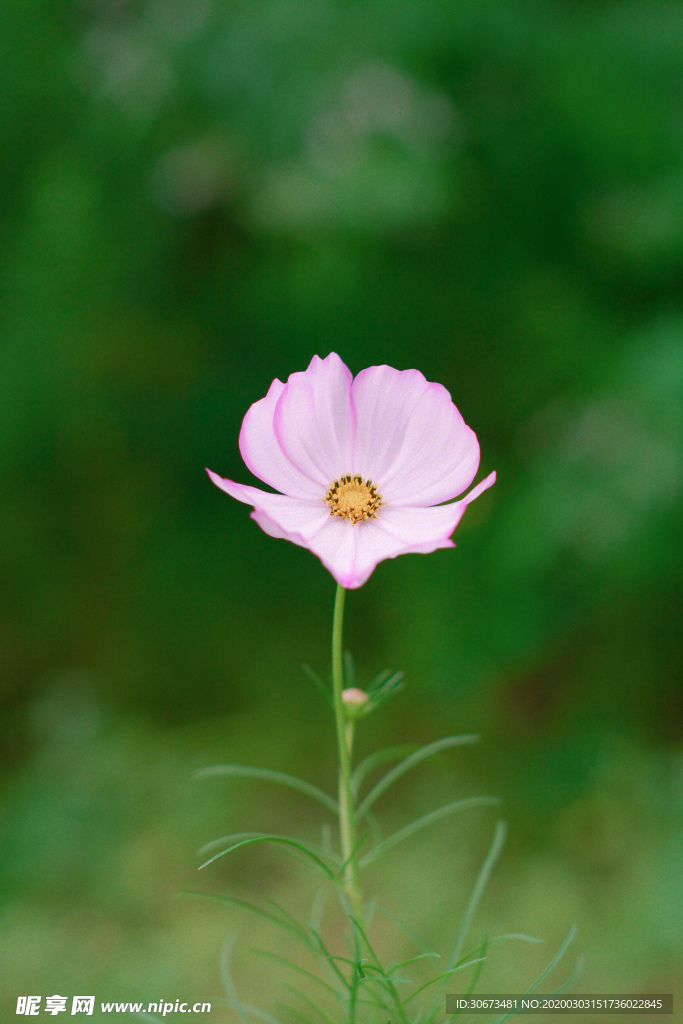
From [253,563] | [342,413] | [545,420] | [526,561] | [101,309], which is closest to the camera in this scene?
[342,413]

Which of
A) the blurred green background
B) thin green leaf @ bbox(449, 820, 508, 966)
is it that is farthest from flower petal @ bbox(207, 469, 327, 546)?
the blurred green background

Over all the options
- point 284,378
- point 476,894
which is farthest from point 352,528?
point 284,378

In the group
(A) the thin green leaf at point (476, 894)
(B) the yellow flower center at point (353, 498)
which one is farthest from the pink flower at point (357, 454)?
(A) the thin green leaf at point (476, 894)

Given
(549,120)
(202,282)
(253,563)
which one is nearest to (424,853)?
(253,563)

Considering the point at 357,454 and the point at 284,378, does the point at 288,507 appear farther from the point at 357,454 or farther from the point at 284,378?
the point at 284,378

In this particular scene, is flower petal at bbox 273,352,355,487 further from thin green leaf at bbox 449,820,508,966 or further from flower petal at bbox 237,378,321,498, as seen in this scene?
thin green leaf at bbox 449,820,508,966

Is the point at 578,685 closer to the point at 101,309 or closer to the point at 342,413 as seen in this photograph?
the point at 101,309

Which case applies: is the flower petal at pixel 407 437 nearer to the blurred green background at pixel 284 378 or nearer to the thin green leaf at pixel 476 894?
the thin green leaf at pixel 476 894
